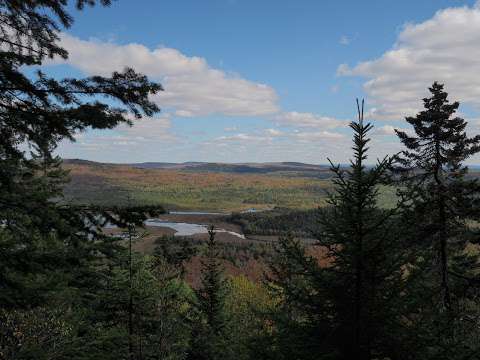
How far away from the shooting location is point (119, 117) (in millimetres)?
6461

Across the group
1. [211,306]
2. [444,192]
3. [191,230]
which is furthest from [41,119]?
[191,230]

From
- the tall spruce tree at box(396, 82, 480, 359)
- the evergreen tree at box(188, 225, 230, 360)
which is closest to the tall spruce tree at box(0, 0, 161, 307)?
the tall spruce tree at box(396, 82, 480, 359)

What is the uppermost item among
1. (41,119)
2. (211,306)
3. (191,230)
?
(41,119)

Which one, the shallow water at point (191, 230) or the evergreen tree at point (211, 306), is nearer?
the evergreen tree at point (211, 306)

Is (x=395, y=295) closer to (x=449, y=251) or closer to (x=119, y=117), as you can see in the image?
(x=119, y=117)

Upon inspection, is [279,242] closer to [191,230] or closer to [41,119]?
[41,119]

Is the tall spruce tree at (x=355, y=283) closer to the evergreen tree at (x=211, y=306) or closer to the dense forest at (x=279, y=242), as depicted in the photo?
the dense forest at (x=279, y=242)

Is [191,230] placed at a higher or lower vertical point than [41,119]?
lower

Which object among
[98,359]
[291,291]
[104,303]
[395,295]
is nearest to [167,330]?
[104,303]

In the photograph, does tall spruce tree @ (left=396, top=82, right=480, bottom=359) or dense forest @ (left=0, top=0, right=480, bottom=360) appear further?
tall spruce tree @ (left=396, top=82, right=480, bottom=359)

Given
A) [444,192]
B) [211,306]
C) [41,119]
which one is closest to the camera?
[41,119]

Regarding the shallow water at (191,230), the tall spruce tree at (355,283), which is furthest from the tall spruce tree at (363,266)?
the shallow water at (191,230)

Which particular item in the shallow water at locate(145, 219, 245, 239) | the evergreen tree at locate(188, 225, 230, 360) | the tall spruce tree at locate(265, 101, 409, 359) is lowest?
the shallow water at locate(145, 219, 245, 239)

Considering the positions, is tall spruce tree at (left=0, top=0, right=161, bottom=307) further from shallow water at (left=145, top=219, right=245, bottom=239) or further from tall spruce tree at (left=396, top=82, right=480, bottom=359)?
shallow water at (left=145, top=219, right=245, bottom=239)
